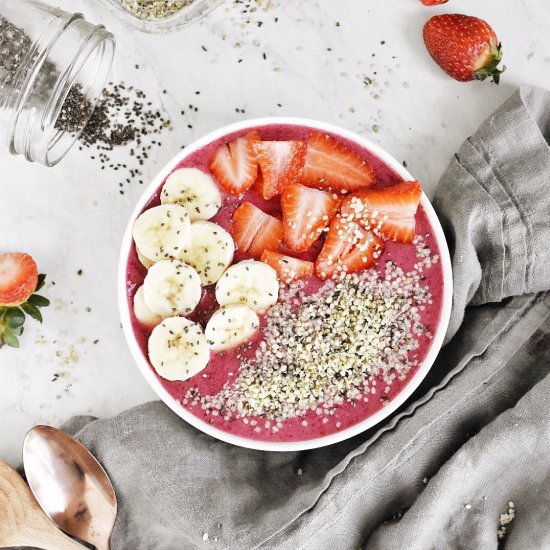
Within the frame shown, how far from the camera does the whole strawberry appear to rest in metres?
1.71

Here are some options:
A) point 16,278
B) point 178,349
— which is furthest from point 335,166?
point 16,278

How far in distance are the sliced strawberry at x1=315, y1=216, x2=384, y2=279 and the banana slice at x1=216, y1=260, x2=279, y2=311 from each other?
11 centimetres

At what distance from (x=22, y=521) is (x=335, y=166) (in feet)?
3.55

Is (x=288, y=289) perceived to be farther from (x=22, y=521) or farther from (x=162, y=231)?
(x=22, y=521)

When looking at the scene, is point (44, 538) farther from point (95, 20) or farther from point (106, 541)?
point (95, 20)

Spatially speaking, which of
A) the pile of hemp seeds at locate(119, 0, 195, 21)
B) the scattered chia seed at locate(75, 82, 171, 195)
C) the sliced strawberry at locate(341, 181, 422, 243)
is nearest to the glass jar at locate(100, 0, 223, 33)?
the pile of hemp seeds at locate(119, 0, 195, 21)

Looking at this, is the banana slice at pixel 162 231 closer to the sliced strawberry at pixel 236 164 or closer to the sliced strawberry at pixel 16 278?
the sliced strawberry at pixel 236 164

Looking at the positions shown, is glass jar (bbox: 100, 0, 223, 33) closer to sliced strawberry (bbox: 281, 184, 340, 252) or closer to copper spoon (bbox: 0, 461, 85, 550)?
sliced strawberry (bbox: 281, 184, 340, 252)

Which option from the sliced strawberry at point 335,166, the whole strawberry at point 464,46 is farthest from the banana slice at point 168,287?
the whole strawberry at point 464,46

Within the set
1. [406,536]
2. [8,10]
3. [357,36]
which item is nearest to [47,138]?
[8,10]

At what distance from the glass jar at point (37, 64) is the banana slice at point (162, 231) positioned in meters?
0.34

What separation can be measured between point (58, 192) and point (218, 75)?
1.59 ft

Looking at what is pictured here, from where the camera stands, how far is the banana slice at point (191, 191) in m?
1.64

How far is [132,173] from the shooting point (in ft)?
6.06
